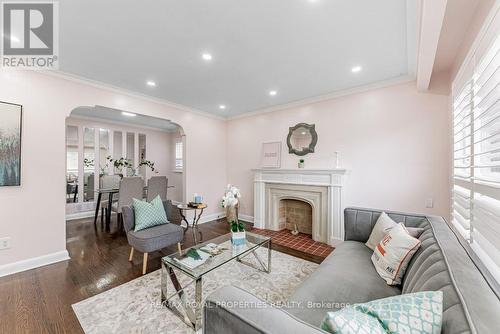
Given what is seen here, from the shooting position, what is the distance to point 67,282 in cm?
220

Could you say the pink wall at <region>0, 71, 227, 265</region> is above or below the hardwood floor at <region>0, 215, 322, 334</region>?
above

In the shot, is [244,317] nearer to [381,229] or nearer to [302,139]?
[381,229]

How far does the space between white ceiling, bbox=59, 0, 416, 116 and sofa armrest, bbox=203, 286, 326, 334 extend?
1993mm

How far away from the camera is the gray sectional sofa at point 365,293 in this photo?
0.65 metres

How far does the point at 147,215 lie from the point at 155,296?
101 cm

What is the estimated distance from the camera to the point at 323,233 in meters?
3.40

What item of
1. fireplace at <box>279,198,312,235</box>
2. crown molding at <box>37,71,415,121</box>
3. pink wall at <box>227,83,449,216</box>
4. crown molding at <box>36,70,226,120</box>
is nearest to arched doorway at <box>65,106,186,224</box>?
crown molding at <box>36,70,226,120</box>

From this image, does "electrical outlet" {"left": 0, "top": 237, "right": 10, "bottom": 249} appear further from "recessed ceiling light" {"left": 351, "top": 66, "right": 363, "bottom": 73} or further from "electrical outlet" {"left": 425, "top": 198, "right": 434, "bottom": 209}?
"electrical outlet" {"left": 425, "top": 198, "right": 434, "bottom": 209}

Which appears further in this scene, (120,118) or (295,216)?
(120,118)

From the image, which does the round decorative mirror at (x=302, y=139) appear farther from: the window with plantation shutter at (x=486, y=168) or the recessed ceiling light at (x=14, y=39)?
the recessed ceiling light at (x=14, y=39)

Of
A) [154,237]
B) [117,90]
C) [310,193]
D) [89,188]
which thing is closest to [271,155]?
[310,193]

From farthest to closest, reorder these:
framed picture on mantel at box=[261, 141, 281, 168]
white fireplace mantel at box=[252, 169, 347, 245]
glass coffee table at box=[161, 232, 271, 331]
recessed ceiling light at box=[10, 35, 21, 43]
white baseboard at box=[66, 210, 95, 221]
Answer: white baseboard at box=[66, 210, 95, 221]
framed picture on mantel at box=[261, 141, 281, 168]
white fireplace mantel at box=[252, 169, 347, 245]
recessed ceiling light at box=[10, 35, 21, 43]
glass coffee table at box=[161, 232, 271, 331]

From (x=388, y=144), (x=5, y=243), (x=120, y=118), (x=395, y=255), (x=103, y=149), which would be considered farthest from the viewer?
(x=103, y=149)

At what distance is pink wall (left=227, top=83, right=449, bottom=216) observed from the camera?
2.67 meters
